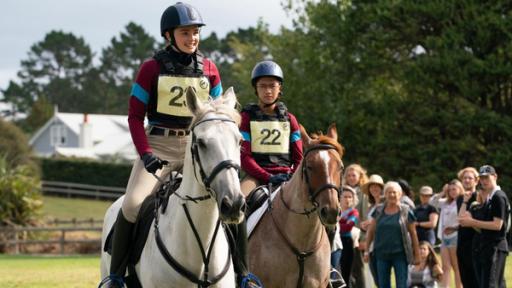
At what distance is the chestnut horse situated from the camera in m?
10.7

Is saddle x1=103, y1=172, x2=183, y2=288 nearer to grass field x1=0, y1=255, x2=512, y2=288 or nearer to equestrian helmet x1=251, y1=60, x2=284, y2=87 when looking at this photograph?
equestrian helmet x1=251, y1=60, x2=284, y2=87

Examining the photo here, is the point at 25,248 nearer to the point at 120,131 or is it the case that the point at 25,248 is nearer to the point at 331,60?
the point at 331,60

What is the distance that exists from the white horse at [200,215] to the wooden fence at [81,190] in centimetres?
6530

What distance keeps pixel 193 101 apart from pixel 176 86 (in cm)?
99

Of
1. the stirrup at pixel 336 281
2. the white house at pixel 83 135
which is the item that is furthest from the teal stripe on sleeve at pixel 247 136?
the white house at pixel 83 135

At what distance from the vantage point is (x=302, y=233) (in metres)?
11.0

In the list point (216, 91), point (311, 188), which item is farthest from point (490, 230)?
point (216, 91)

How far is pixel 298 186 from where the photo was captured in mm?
11055

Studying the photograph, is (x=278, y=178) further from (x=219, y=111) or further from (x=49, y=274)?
(x=49, y=274)

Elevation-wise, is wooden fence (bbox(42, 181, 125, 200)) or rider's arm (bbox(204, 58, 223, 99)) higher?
rider's arm (bbox(204, 58, 223, 99))

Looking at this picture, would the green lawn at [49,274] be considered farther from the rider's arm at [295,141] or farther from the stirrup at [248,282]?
the stirrup at [248,282]

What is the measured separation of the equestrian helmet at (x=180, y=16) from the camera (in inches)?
357

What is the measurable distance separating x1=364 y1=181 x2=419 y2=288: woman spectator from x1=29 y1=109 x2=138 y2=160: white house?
98510 mm

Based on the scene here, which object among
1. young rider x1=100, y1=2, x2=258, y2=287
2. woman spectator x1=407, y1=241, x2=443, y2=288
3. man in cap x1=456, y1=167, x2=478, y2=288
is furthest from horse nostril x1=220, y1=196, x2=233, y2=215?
woman spectator x1=407, y1=241, x2=443, y2=288
